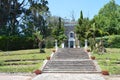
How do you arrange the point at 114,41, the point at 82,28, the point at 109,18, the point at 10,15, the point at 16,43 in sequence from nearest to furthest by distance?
the point at 114,41 < the point at 16,43 < the point at 10,15 < the point at 82,28 < the point at 109,18

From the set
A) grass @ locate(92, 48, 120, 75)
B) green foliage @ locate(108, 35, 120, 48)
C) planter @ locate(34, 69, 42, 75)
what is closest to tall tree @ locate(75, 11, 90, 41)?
green foliage @ locate(108, 35, 120, 48)

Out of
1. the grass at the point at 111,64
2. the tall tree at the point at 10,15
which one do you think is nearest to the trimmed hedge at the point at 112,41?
the grass at the point at 111,64

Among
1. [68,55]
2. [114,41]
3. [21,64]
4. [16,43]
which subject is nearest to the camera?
[21,64]

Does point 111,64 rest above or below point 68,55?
below

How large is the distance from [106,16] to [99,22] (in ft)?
16.6

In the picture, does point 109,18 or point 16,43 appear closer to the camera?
point 16,43

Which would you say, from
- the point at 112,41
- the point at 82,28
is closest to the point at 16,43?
the point at 82,28

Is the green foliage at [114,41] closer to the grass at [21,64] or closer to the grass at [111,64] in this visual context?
the grass at [111,64]

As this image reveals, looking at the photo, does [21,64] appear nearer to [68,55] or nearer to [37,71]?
[37,71]

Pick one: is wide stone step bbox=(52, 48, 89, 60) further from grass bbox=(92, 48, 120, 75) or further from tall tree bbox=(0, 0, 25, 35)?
tall tree bbox=(0, 0, 25, 35)

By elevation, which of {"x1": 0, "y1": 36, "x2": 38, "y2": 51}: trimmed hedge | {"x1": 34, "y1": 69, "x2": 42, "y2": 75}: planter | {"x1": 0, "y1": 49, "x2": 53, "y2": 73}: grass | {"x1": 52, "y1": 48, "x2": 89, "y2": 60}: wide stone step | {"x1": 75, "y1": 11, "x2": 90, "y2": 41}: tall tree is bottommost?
{"x1": 34, "y1": 69, "x2": 42, "y2": 75}: planter

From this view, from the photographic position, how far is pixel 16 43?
48.6 m

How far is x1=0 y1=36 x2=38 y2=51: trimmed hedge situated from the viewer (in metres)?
47.3

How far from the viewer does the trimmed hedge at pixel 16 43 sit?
47.3 m
